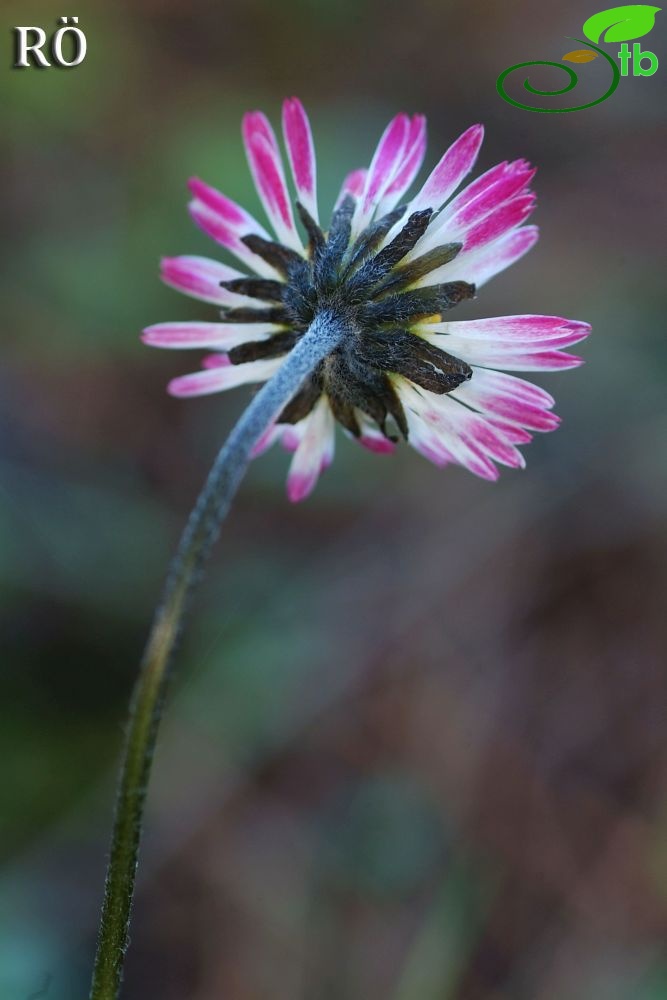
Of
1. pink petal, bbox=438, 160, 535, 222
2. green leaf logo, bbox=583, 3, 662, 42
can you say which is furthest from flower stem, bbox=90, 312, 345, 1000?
green leaf logo, bbox=583, 3, 662, 42

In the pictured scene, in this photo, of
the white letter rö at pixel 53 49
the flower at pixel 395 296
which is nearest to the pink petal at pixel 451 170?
the flower at pixel 395 296

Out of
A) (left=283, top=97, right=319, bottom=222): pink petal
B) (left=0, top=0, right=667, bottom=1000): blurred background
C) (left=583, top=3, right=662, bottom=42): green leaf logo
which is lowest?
(left=0, top=0, right=667, bottom=1000): blurred background

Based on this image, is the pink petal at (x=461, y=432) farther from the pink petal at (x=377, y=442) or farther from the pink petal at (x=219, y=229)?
the pink petal at (x=219, y=229)

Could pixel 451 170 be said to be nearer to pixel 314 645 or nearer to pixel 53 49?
pixel 314 645

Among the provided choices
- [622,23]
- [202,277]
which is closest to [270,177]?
[202,277]

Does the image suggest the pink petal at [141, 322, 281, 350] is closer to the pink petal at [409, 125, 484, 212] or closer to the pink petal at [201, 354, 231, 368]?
the pink petal at [201, 354, 231, 368]

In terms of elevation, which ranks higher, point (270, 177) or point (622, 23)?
point (622, 23)
